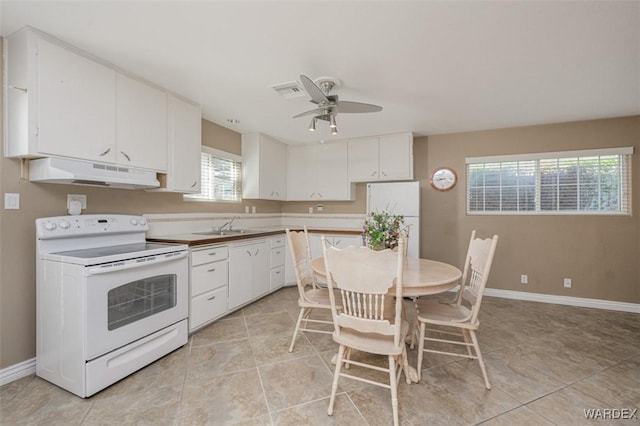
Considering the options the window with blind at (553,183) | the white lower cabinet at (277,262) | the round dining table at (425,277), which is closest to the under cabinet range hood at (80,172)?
the round dining table at (425,277)

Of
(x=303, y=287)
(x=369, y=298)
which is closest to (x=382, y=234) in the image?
(x=369, y=298)

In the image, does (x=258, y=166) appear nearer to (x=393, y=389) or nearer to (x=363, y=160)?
(x=363, y=160)

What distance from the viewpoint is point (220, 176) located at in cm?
387

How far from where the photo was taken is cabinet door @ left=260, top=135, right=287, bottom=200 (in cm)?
420

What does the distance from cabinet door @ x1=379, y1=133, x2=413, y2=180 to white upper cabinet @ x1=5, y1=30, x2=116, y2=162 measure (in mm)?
3381

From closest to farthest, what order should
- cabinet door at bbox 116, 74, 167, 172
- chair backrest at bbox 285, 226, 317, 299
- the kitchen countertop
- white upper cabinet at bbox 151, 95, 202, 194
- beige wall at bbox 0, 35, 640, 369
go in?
cabinet door at bbox 116, 74, 167, 172 < chair backrest at bbox 285, 226, 317, 299 < the kitchen countertop < white upper cabinet at bbox 151, 95, 202, 194 < beige wall at bbox 0, 35, 640, 369

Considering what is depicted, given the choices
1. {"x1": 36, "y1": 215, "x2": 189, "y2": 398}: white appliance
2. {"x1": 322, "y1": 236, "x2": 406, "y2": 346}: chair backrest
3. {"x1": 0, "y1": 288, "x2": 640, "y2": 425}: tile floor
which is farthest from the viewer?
{"x1": 36, "y1": 215, "x2": 189, "y2": 398}: white appliance

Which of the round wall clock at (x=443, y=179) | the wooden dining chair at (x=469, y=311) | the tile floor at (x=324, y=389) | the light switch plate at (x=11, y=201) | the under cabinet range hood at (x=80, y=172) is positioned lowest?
the tile floor at (x=324, y=389)

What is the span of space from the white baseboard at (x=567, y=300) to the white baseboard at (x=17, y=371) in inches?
193

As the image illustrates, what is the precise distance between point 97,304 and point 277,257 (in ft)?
7.80

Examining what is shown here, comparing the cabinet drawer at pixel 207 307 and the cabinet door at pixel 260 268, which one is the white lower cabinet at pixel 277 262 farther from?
the cabinet drawer at pixel 207 307

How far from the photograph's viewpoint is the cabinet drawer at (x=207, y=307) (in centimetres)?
264

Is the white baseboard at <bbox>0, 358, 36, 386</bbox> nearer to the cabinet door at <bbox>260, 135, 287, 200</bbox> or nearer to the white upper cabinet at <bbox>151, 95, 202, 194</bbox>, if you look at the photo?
the white upper cabinet at <bbox>151, 95, 202, 194</bbox>

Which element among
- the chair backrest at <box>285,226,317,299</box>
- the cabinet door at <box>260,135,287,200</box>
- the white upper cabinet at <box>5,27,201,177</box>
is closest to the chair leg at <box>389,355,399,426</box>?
the chair backrest at <box>285,226,317,299</box>
